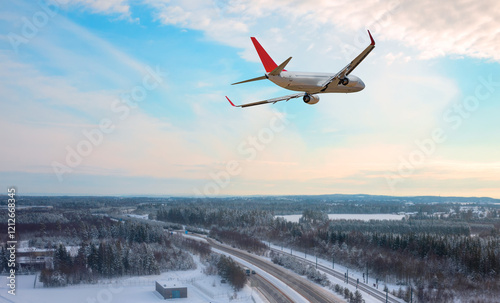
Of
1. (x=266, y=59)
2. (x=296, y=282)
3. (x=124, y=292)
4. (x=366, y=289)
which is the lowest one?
(x=124, y=292)

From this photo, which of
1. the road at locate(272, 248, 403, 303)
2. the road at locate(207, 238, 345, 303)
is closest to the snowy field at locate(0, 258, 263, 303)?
the road at locate(207, 238, 345, 303)

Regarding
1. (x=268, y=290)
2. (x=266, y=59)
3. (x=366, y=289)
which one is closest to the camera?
(x=266, y=59)

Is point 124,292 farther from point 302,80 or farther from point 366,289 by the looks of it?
point 302,80

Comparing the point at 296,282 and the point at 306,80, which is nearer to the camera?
the point at 306,80

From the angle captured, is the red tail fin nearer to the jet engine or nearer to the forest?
the jet engine

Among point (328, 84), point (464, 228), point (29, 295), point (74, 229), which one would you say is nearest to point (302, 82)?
point (328, 84)

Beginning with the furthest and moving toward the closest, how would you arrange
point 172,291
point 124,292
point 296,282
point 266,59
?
point 296,282 < point 124,292 < point 172,291 < point 266,59

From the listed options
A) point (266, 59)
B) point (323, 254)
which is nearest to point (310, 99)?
point (266, 59)
